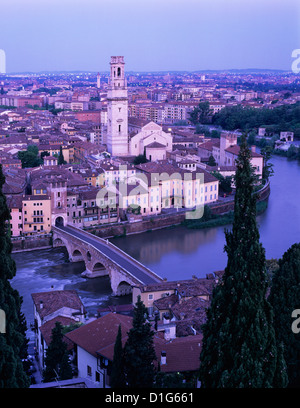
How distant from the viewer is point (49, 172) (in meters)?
7.93

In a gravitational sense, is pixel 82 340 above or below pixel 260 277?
below

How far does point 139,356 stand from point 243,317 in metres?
0.83

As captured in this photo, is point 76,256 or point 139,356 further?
point 76,256

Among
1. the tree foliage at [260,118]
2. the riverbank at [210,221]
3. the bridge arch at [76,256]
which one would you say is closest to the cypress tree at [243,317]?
the bridge arch at [76,256]

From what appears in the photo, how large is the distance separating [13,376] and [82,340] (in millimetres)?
1168

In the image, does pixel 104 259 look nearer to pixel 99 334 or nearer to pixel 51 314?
pixel 51 314

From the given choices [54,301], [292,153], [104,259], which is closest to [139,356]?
[54,301]

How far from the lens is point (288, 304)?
8.99ft

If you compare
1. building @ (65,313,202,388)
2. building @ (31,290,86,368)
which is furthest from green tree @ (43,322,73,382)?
building @ (31,290,86,368)

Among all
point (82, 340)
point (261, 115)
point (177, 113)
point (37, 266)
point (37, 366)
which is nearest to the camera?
point (82, 340)

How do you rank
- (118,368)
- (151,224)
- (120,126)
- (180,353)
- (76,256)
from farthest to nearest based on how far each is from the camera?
1. (120,126)
2. (151,224)
3. (76,256)
4. (180,353)
5. (118,368)

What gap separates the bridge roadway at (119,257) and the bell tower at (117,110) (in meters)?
4.13
